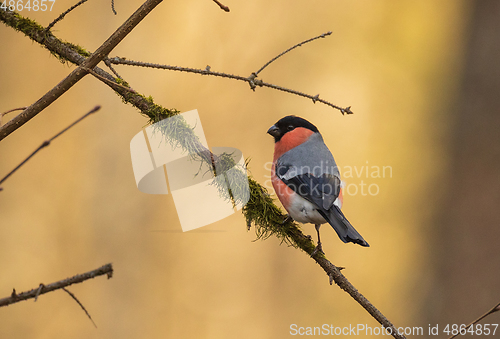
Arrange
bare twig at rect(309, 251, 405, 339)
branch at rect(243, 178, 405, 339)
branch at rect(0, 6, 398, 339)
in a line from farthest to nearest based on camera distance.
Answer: branch at rect(243, 178, 405, 339), branch at rect(0, 6, 398, 339), bare twig at rect(309, 251, 405, 339)

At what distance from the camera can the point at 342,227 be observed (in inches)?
35.0

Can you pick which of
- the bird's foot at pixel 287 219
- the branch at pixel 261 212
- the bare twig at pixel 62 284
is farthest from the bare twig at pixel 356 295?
the bare twig at pixel 62 284

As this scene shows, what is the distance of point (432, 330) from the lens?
7.43ft

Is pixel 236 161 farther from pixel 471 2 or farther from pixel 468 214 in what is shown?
pixel 471 2

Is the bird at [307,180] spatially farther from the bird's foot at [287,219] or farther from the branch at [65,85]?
the branch at [65,85]

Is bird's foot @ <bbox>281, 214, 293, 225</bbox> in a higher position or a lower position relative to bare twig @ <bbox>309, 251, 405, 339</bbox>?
higher

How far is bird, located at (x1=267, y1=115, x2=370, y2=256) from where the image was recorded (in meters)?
0.93

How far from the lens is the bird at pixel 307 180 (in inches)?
36.6

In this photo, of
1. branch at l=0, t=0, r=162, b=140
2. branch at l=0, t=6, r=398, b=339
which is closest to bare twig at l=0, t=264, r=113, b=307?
branch at l=0, t=0, r=162, b=140

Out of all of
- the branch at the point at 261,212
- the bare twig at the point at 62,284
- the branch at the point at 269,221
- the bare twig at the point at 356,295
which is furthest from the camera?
the branch at the point at 269,221

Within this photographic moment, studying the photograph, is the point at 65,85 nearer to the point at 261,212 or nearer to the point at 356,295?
the point at 261,212

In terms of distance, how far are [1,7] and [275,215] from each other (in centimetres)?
73

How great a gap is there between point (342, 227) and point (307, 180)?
0.57 feet

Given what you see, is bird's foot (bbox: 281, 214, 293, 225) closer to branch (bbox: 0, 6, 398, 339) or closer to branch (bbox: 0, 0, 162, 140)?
branch (bbox: 0, 6, 398, 339)
